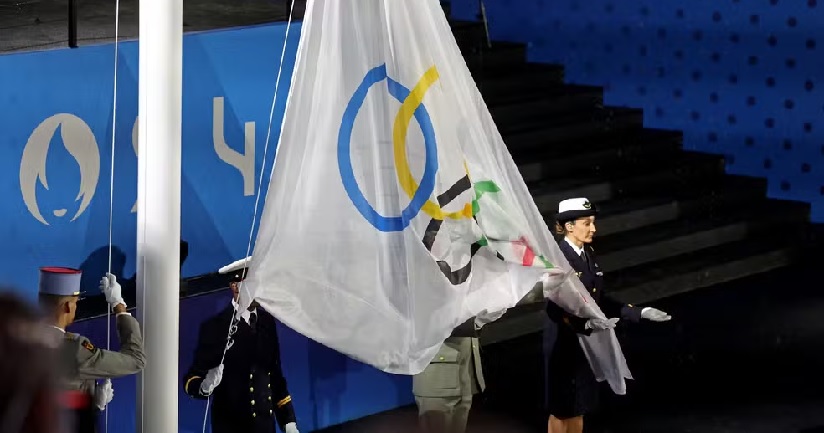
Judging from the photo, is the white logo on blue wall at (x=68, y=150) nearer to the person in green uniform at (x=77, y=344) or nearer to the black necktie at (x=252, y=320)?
the black necktie at (x=252, y=320)

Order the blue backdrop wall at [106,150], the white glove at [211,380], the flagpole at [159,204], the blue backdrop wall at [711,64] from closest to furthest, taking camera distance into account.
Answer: the flagpole at [159,204] → the white glove at [211,380] → the blue backdrop wall at [106,150] → the blue backdrop wall at [711,64]

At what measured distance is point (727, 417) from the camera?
856 centimetres

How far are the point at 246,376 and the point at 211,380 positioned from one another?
31 centimetres

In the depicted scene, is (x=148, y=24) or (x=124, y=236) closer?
(x=148, y=24)

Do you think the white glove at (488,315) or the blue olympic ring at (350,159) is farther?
the white glove at (488,315)

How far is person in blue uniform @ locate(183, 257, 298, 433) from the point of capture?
6.65 m

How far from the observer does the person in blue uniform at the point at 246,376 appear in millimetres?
6652

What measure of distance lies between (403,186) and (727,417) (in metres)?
4.41

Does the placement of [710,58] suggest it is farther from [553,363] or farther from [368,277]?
[368,277]

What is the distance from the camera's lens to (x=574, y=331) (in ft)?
23.2

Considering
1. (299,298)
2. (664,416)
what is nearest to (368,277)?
(299,298)

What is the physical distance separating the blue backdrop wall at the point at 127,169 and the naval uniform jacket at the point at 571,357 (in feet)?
5.07

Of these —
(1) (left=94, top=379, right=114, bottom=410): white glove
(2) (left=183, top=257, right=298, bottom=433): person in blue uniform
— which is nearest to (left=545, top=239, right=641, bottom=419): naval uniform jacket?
(2) (left=183, top=257, right=298, bottom=433): person in blue uniform

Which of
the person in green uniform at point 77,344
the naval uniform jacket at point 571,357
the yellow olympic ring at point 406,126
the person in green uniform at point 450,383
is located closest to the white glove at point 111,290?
the person in green uniform at point 77,344
